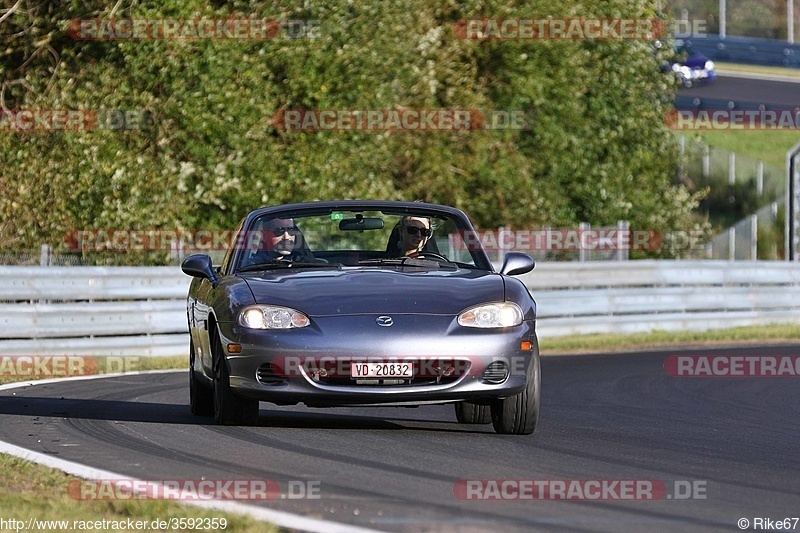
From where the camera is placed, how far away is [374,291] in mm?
8961

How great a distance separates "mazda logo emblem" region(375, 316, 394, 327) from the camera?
8.64m

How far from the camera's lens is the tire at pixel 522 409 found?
9.06 m

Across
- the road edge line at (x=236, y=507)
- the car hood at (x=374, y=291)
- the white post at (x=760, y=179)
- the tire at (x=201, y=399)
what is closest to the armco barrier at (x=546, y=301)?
A: the tire at (x=201, y=399)

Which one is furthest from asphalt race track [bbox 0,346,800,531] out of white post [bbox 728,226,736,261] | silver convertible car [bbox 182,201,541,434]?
white post [bbox 728,226,736,261]

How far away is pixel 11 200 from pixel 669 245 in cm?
1477

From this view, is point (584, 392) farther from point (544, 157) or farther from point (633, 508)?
point (544, 157)

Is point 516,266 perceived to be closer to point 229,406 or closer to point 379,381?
point 379,381

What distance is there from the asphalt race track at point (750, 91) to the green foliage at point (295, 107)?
1654 centimetres

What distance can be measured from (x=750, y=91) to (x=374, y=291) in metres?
41.5

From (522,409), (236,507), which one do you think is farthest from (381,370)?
(236,507)

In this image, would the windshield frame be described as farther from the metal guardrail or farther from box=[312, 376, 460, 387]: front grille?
the metal guardrail

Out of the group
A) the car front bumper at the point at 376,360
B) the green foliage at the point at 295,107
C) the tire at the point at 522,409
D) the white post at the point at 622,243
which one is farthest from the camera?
the green foliage at the point at 295,107

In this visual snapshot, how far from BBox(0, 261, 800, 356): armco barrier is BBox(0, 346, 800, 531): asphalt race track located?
344 centimetres

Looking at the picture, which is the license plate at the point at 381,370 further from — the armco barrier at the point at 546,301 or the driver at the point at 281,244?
the armco barrier at the point at 546,301
